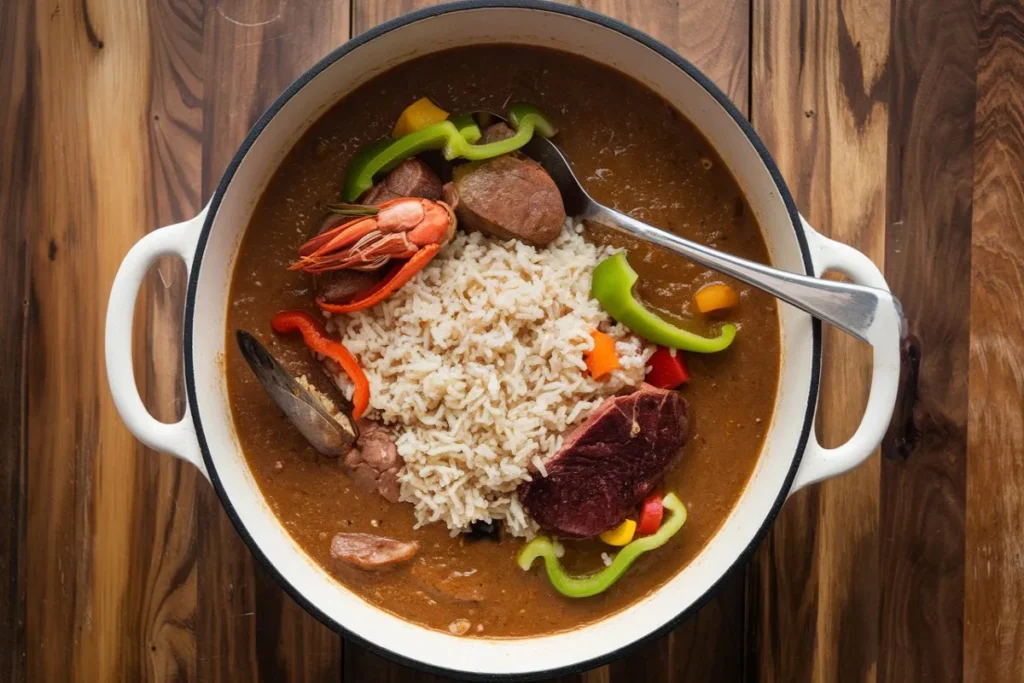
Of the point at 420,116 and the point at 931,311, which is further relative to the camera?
the point at 931,311

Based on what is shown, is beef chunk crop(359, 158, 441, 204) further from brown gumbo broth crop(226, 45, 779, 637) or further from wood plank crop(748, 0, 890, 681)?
wood plank crop(748, 0, 890, 681)

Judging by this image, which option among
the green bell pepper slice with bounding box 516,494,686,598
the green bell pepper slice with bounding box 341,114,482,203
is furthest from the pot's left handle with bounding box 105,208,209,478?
the green bell pepper slice with bounding box 516,494,686,598

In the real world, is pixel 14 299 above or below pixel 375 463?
above

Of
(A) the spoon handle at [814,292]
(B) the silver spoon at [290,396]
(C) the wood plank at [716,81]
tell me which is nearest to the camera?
(A) the spoon handle at [814,292]

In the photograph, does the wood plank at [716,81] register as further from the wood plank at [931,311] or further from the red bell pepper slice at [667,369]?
the red bell pepper slice at [667,369]

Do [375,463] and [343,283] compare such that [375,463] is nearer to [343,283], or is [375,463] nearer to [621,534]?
[343,283]

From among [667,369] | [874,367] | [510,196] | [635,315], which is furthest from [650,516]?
[510,196]

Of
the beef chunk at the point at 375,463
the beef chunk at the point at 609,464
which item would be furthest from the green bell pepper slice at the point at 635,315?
the beef chunk at the point at 375,463

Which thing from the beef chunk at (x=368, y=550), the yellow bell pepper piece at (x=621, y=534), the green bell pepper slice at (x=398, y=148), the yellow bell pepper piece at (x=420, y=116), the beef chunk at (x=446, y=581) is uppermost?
the yellow bell pepper piece at (x=420, y=116)
